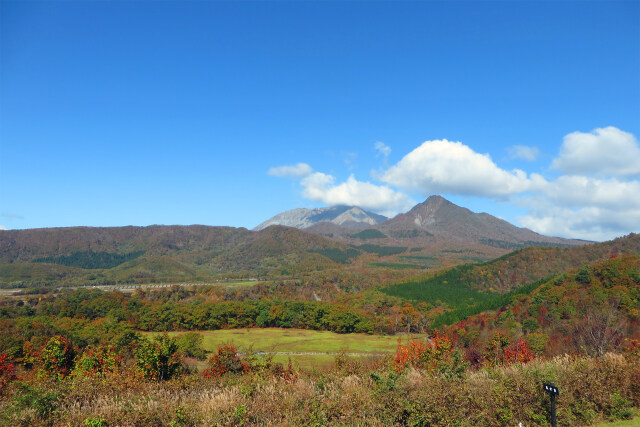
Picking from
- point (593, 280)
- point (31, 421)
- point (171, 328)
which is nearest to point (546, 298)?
point (593, 280)

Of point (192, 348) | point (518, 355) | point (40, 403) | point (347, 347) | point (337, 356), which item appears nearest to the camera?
point (40, 403)

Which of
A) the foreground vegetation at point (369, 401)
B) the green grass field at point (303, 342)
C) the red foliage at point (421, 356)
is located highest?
the foreground vegetation at point (369, 401)

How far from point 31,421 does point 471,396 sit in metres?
13.4

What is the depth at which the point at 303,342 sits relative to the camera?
82000 millimetres

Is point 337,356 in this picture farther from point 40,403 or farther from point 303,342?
point 303,342

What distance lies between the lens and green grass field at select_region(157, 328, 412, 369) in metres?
68.7

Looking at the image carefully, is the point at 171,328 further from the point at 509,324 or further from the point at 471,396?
the point at 471,396

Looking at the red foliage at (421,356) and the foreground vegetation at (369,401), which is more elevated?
the foreground vegetation at (369,401)

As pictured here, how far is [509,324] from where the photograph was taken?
211 ft

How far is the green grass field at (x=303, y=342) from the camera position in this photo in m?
68.7

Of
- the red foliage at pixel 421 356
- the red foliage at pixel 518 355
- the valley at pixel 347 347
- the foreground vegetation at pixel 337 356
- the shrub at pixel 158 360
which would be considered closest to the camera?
the foreground vegetation at pixel 337 356

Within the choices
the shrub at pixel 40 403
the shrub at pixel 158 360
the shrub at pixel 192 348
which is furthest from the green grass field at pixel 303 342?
the shrub at pixel 40 403

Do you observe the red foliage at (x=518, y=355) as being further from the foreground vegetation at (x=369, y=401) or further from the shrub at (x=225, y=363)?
the shrub at (x=225, y=363)

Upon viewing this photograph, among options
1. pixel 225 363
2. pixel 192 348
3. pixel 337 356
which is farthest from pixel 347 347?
pixel 337 356
